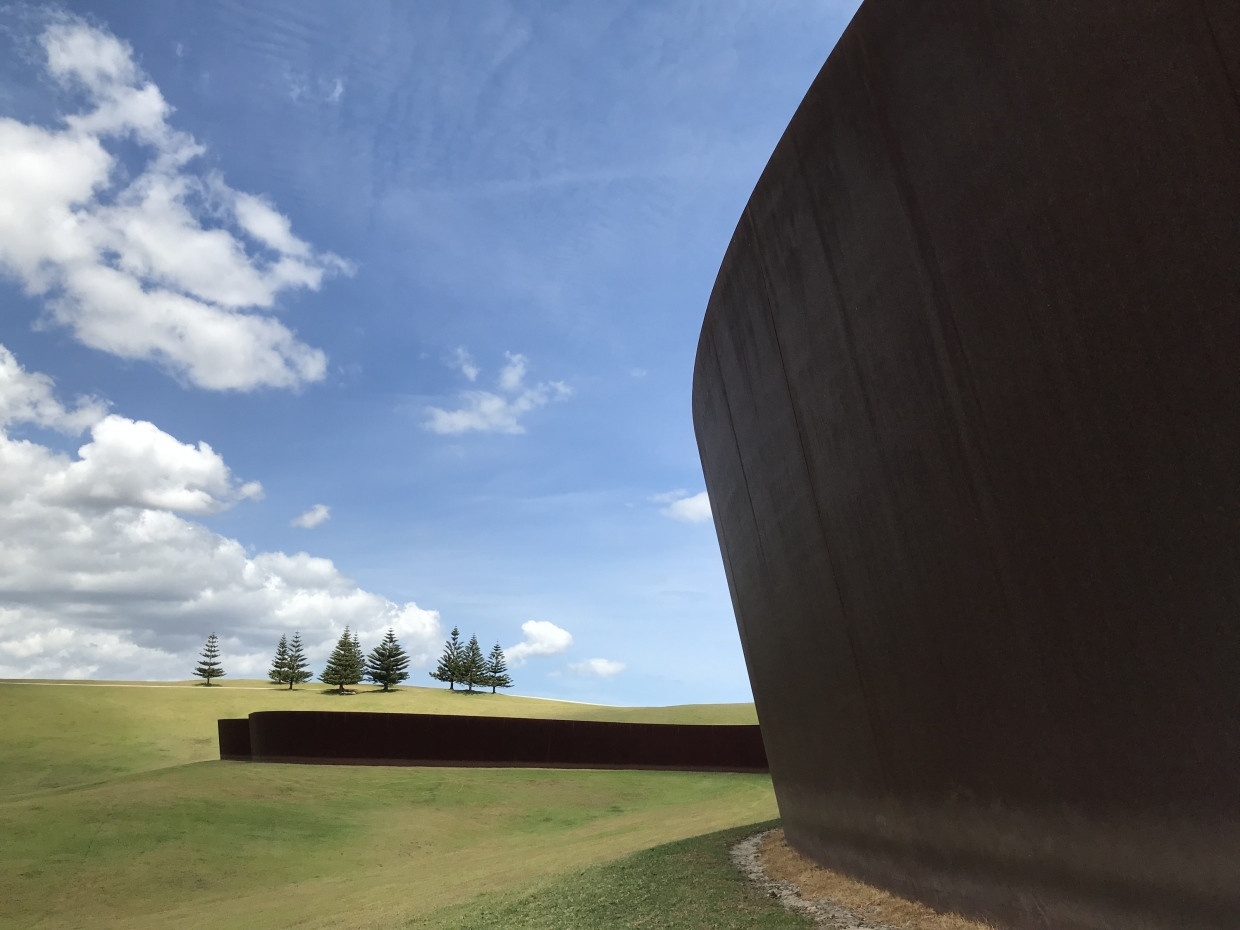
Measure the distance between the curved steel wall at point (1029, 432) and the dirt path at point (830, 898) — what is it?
0.87 feet

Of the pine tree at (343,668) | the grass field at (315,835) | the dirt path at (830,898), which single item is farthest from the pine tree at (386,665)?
the dirt path at (830,898)

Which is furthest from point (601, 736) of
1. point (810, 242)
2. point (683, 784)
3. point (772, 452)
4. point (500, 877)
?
point (810, 242)

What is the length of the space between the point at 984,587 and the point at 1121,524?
122 cm

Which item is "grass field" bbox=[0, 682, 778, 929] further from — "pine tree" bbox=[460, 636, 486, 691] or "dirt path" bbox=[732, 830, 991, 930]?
A: "pine tree" bbox=[460, 636, 486, 691]

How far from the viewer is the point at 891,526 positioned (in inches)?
254

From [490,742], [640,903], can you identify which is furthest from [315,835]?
[640,903]

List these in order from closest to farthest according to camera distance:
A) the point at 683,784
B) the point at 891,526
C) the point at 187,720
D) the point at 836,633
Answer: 1. the point at 891,526
2. the point at 836,633
3. the point at 683,784
4. the point at 187,720

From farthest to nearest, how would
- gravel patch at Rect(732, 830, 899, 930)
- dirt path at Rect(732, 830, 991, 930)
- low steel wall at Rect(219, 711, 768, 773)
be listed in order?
low steel wall at Rect(219, 711, 768, 773) → gravel patch at Rect(732, 830, 899, 930) → dirt path at Rect(732, 830, 991, 930)

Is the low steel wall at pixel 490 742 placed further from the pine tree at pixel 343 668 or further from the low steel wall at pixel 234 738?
the pine tree at pixel 343 668

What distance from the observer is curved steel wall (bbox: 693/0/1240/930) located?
3984 mm

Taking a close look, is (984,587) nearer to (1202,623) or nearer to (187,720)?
(1202,623)

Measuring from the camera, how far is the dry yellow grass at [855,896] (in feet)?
21.1

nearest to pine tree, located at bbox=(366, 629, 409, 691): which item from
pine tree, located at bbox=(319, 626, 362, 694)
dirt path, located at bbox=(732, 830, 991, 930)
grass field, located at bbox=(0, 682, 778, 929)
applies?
pine tree, located at bbox=(319, 626, 362, 694)

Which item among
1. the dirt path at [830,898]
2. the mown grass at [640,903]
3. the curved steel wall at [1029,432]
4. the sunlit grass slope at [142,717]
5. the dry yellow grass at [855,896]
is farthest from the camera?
the sunlit grass slope at [142,717]
